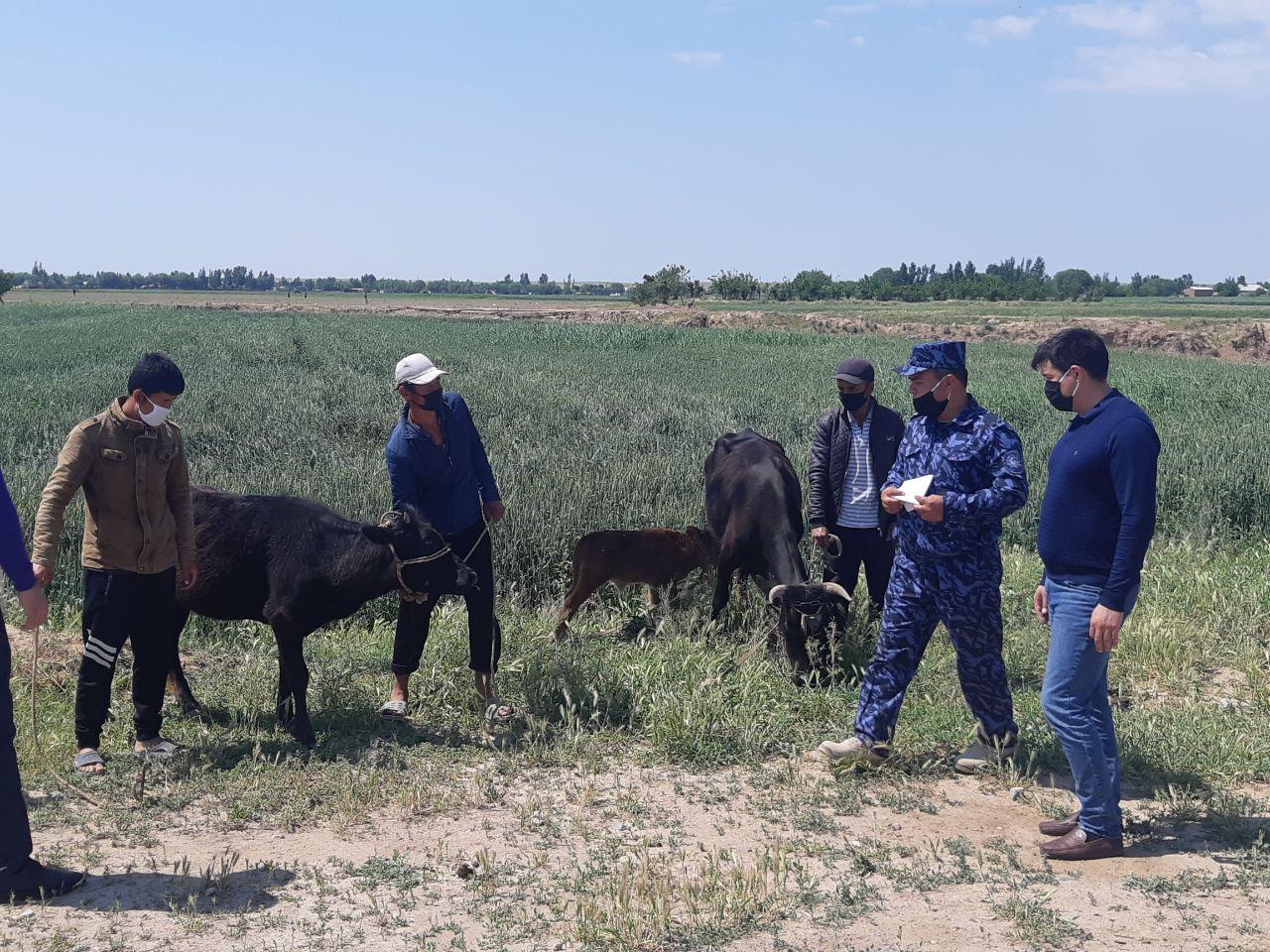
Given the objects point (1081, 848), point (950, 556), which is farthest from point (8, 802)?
point (1081, 848)

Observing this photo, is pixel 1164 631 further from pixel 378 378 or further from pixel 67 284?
pixel 67 284

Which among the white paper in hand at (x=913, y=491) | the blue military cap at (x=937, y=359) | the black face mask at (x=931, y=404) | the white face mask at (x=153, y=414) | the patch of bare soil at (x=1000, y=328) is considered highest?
the patch of bare soil at (x=1000, y=328)

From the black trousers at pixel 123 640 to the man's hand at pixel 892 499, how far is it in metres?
3.57

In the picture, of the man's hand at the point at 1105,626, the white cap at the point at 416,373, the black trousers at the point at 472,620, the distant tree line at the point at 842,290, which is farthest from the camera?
the distant tree line at the point at 842,290

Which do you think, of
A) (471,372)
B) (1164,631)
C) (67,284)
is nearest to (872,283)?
(471,372)

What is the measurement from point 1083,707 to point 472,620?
3323mm

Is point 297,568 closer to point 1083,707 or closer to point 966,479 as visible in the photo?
point 966,479

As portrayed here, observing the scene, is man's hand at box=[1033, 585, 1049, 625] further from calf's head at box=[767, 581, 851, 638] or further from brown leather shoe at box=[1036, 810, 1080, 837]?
calf's head at box=[767, 581, 851, 638]

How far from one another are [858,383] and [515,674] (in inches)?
107

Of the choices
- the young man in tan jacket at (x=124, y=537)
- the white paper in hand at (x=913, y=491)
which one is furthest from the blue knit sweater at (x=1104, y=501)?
the young man in tan jacket at (x=124, y=537)

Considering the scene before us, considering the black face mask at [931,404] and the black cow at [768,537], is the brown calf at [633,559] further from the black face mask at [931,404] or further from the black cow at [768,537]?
the black face mask at [931,404]

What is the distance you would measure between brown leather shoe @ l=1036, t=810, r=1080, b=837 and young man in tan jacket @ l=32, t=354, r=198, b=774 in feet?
13.8

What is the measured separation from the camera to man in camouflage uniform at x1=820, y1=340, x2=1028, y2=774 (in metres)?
5.32

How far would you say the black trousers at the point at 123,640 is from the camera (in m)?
5.59
